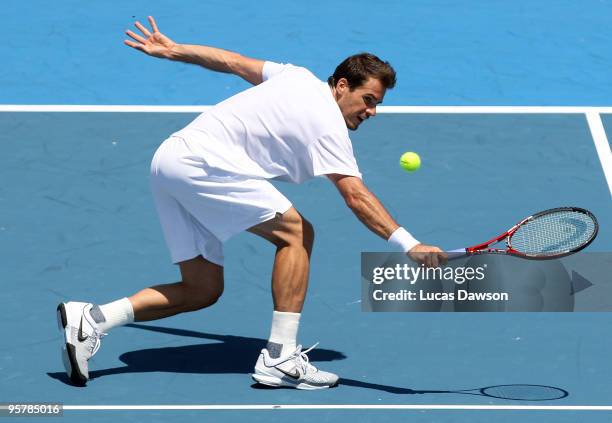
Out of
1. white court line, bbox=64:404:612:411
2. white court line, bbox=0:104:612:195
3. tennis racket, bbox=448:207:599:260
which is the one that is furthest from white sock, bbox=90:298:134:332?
white court line, bbox=0:104:612:195

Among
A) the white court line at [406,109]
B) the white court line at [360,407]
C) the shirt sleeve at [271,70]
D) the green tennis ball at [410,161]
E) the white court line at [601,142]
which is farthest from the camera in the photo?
the white court line at [406,109]

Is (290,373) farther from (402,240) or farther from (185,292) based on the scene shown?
(402,240)

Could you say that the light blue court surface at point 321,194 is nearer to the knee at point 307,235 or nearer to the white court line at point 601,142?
the white court line at point 601,142

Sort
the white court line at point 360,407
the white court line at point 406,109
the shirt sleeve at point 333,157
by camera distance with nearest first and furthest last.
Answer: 1. the white court line at point 360,407
2. the shirt sleeve at point 333,157
3. the white court line at point 406,109

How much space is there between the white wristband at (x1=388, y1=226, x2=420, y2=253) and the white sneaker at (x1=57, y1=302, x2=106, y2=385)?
1608mm

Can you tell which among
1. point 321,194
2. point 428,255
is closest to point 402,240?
point 428,255

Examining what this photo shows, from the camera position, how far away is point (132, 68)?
44.4 feet

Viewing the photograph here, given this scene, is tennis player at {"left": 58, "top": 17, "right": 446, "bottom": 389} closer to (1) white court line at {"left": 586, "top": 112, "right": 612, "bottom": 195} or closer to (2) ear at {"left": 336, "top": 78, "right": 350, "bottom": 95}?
(2) ear at {"left": 336, "top": 78, "right": 350, "bottom": 95}

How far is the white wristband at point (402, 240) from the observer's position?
8.09 m

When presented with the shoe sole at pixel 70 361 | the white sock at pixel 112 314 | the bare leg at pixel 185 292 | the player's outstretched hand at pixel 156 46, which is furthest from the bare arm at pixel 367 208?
the shoe sole at pixel 70 361

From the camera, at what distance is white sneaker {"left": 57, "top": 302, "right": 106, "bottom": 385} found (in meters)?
8.44

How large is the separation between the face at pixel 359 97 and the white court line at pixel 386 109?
405cm

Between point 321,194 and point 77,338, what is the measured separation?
3067mm

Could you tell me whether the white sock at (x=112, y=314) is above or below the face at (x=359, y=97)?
below
